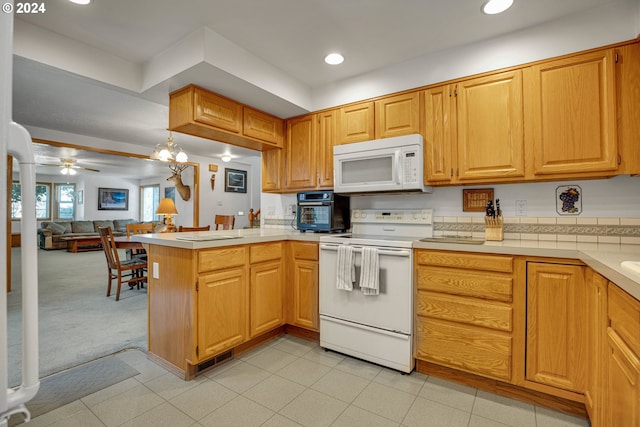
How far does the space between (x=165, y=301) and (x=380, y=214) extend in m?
1.89

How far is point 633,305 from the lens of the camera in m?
1.05

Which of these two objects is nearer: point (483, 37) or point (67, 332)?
point (483, 37)

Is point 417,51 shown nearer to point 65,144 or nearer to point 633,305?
point 633,305

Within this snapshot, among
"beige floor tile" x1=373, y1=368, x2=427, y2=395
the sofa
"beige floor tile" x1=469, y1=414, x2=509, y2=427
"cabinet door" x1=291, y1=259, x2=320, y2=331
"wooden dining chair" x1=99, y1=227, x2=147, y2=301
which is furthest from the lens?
the sofa

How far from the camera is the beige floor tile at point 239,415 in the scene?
5.46ft

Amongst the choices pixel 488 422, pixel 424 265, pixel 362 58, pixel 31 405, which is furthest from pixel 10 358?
pixel 362 58

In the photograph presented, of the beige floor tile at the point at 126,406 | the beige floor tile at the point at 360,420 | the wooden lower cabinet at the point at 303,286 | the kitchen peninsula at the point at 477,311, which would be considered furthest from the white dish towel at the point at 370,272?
the beige floor tile at the point at 126,406

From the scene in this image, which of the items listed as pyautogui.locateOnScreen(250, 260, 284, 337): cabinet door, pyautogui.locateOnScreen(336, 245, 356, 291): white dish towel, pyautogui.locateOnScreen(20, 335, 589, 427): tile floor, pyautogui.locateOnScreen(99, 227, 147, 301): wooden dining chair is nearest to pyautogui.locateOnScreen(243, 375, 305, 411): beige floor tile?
pyautogui.locateOnScreen(20, 335, 589, 427): tile floor

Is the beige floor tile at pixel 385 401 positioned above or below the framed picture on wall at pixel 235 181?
below

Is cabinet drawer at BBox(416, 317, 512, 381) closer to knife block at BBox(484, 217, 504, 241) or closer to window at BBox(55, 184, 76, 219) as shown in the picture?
knife block at BBox(484, 217, 504, 241)

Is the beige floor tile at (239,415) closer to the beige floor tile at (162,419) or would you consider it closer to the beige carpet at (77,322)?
the beige floor tile at (162,419)

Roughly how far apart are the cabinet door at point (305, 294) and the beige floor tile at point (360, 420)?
92 centimetres

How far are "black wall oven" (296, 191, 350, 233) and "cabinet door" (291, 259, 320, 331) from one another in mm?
366

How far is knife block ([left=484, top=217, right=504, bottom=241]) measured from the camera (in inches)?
86.7
